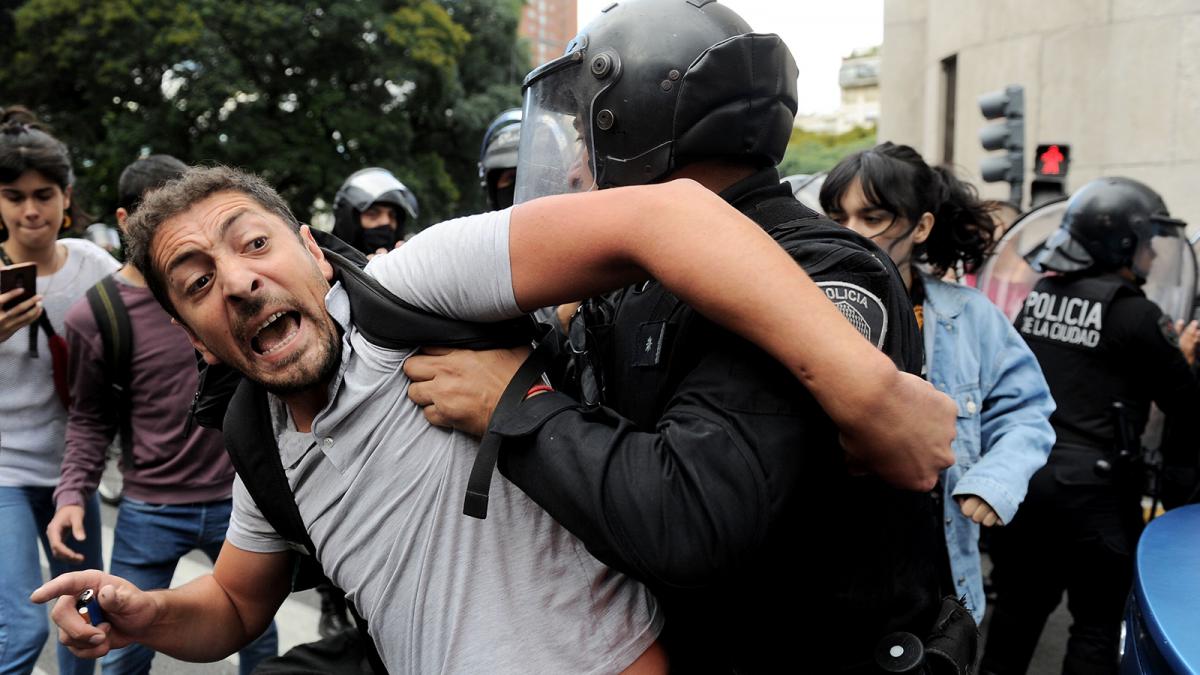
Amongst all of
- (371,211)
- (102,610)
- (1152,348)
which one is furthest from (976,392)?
(371,211)

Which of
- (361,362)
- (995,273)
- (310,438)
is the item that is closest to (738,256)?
(361,362)

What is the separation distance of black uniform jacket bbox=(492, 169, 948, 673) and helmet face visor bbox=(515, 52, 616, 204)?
0.89 feet

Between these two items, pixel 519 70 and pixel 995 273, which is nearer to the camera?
pixel 995 273

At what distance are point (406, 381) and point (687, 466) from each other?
19.3 inches

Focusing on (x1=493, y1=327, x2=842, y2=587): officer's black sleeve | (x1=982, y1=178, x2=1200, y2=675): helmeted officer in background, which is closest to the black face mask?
(x1=982, y1=178, x2=1200, y2=675): helmeted officer in background

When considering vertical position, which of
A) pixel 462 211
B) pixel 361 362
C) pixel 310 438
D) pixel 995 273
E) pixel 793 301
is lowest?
pixel 462 211

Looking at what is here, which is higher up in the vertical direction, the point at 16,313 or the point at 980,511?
the point at 16,313

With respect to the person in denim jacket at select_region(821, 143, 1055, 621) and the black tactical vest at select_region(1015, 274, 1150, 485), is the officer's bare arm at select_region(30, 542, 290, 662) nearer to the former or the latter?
the person in denim jacket at select_region(821, 143, 1055, 621)

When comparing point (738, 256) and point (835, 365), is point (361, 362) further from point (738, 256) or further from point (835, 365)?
A: point (835, 365)

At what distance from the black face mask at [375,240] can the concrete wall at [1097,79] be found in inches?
284

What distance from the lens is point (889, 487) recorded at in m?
1.44

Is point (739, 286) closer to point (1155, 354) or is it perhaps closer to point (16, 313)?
point (16, 313)

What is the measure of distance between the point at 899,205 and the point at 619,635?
2.09 meters

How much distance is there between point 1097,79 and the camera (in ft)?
36.9
